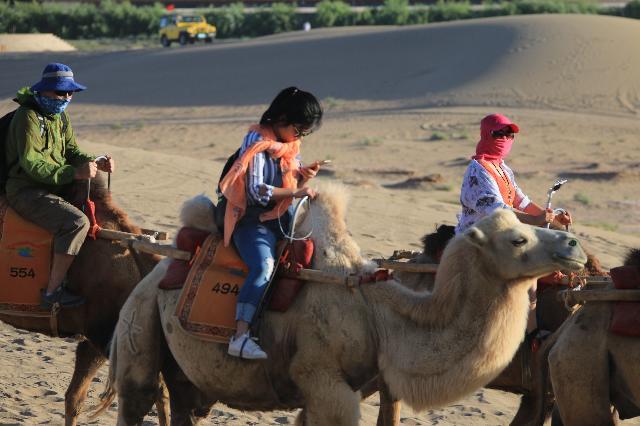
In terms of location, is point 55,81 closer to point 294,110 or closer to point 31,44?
point 294,110

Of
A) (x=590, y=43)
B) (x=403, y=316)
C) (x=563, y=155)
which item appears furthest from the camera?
(x=590, y=43)

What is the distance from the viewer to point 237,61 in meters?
47.8

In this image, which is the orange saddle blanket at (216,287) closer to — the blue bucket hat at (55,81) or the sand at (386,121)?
the blue bucket hat at (55,81)

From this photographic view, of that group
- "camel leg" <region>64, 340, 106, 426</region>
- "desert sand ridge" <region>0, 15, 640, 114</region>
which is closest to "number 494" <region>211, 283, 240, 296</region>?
"camel leg" <region>64, 340, 106, 426</region>

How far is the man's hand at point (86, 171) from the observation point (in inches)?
307

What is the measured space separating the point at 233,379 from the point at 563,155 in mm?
21665

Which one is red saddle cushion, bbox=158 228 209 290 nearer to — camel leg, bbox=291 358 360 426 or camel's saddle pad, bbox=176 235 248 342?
camel's saddle pad, bbox=176 235 248 342

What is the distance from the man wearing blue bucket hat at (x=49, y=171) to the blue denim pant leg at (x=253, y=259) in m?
1.72

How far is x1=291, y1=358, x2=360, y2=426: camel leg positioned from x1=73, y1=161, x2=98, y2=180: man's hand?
2.35m

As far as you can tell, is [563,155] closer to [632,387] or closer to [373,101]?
[373,101]

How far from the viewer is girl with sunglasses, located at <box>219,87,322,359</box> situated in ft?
21.0

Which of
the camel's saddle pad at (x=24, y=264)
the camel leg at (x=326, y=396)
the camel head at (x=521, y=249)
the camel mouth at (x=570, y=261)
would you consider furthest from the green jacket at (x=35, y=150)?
the camel mouth at (x=570, y=261)

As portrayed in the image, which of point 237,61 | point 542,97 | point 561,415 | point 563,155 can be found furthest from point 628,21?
point 561,415

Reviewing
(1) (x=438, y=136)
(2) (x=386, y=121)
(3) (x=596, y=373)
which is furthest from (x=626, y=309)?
(2) (x=386, y=121)
